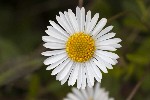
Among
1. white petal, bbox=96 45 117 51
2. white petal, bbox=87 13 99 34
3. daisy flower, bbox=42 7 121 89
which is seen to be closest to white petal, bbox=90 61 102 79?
daisy flower, bbox=42 7 121 89

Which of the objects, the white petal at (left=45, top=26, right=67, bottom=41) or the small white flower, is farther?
the small white flower

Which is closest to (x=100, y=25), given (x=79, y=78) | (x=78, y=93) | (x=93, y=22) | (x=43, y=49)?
(x=93, y=22)

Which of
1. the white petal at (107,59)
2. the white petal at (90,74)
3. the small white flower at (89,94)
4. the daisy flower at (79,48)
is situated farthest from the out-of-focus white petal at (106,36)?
the small white flower at (89,94)

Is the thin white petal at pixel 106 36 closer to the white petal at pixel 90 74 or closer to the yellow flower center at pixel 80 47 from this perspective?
the yellow flower center at pixel 80 47

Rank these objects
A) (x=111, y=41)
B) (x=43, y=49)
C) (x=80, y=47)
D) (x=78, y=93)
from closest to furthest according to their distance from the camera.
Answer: (x=111, y=41) < (x=80, y=47) < (x=78, y=93) < (x=43, y=49)

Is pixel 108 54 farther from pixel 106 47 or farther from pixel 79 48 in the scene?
pixel 79 48

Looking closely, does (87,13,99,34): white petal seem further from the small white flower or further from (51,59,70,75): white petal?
the small white flower

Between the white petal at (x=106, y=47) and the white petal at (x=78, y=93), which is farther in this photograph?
the white petal at (x=78, y=93)
